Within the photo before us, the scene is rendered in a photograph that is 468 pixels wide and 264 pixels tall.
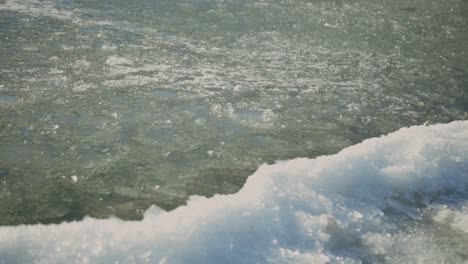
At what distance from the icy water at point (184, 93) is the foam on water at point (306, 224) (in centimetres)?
→ 33

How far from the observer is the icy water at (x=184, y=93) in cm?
Result: 350

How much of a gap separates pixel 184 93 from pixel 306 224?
8.59 ft

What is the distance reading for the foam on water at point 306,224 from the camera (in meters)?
2.65

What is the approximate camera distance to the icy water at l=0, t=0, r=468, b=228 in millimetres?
3496

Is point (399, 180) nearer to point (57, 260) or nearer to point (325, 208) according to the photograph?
point (325, 208)

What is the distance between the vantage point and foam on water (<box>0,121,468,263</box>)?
2.65m

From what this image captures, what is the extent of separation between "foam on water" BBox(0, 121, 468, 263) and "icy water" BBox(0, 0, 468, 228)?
0.33m

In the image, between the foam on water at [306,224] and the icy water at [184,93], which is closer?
the foam on water at [306,224]

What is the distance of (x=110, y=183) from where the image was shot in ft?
11.2

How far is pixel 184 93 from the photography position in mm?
5039

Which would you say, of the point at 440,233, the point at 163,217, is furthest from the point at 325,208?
the point at 163,217

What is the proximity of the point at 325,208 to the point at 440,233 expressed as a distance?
85 cm

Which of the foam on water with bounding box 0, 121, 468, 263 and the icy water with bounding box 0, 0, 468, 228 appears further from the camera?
the icy water with bounding box 0, 0, 468, 228

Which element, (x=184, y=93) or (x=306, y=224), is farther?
(x=184, y=93)
